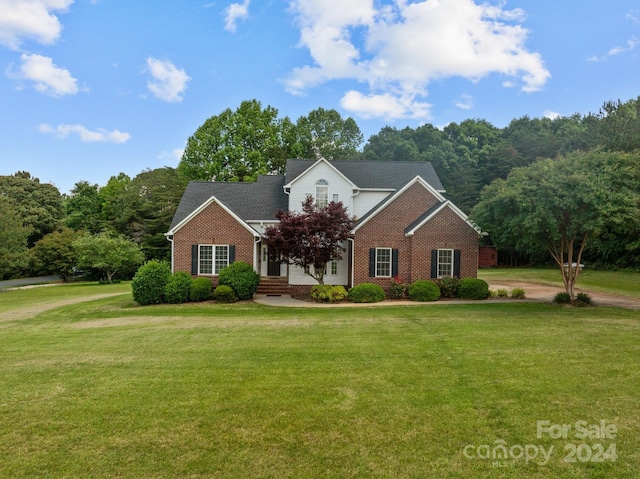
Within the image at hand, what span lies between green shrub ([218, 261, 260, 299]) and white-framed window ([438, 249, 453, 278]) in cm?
950

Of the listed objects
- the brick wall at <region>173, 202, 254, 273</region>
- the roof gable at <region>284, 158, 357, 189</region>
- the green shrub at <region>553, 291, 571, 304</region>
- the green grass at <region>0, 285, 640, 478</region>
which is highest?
the roof gable at <region>284, 158, 357, 189</region>

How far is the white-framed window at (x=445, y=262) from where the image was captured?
62.2ft

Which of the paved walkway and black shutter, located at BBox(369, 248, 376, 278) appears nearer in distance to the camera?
the paved walkway

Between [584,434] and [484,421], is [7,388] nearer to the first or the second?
[484,421]

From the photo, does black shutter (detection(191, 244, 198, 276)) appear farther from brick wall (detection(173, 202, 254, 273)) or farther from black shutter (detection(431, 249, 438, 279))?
black shutter (detection(431, 249, 438, 279))

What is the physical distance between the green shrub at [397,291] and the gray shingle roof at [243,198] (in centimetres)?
820

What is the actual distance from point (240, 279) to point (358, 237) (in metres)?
6.37

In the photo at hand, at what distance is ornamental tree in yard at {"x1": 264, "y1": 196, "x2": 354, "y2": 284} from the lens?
17.2 metres

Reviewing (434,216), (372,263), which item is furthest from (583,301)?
(372,263)

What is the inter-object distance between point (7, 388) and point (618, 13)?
26430 millimetres

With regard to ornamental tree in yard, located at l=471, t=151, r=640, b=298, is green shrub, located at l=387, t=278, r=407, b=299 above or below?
below

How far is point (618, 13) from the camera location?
17.6m

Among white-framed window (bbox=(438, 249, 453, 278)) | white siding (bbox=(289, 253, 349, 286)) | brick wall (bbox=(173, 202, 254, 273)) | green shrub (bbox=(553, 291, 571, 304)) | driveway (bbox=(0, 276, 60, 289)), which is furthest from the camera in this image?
driveway (bbox=(0, 276, 60, 289))

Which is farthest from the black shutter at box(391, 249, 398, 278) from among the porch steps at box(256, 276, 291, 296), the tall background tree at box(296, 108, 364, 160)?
the tall background tree at box(296, 108, 364, 160)
